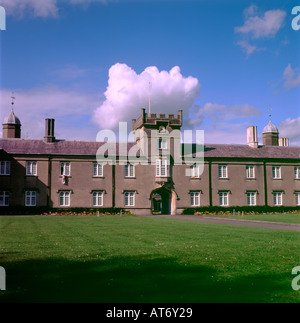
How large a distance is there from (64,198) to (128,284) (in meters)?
34.9

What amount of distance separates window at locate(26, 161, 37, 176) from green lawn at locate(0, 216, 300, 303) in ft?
89.8

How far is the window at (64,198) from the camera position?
41.3 metres

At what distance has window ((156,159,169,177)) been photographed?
43.2 meters

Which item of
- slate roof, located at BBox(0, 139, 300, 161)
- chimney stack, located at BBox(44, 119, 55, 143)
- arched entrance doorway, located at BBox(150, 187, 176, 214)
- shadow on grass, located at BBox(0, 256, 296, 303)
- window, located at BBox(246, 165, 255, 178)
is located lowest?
shadow on grass, located at BBox(0, 256, 296, 303)

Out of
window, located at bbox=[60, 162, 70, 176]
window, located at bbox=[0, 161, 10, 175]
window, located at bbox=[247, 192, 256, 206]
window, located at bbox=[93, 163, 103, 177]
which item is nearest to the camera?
window, located at bbox=[0, 161, 10, 175]

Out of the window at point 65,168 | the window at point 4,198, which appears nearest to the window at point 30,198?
the window at point 4,198

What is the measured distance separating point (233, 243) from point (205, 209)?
2891cm

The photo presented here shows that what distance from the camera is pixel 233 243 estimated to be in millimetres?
14156

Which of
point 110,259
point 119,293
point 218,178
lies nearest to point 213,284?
point 119,293

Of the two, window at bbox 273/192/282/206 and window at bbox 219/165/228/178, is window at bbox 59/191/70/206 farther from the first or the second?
window at bbox 273/192/282/206

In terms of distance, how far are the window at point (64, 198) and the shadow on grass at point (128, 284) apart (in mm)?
31997

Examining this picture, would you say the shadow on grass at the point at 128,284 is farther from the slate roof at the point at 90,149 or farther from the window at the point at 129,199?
the slate roof at the point at 90,149

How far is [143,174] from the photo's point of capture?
43.4 meters

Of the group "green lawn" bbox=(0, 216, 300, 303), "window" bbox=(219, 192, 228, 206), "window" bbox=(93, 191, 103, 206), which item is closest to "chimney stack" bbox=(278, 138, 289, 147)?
"window" bbox=(219, 192, 228, 206)
